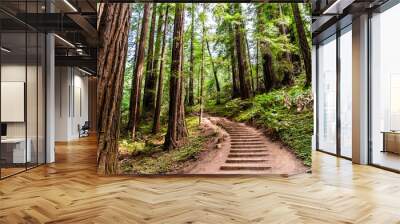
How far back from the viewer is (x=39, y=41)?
27.1ft

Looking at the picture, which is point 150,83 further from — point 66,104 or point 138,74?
point 66,104

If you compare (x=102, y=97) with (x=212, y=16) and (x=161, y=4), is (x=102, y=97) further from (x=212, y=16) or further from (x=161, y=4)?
(x=212, y=16)

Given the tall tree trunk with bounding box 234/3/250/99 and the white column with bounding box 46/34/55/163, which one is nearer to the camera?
the tall tree trunk with bounding box 234/3/250/99

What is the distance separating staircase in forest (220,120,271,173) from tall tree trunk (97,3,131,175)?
6.37 ft

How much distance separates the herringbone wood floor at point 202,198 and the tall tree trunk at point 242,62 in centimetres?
158

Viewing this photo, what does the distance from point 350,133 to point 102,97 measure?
5.95 metres

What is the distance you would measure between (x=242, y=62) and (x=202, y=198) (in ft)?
9.16

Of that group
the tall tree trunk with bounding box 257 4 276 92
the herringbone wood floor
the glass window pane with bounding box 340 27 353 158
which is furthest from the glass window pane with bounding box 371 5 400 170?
the tall tree trunk with bounding box 257 4 276 92

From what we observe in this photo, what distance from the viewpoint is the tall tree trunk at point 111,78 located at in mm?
6934

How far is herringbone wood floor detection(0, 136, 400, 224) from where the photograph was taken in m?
4.30

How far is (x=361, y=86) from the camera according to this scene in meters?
8.60

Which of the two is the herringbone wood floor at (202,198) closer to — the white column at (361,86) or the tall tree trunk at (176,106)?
the tall tree trunk at (176,106)

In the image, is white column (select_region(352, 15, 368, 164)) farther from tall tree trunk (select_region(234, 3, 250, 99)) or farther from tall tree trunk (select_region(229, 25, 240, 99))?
tall tree trunk (select_region(229, 25, 240, 99))

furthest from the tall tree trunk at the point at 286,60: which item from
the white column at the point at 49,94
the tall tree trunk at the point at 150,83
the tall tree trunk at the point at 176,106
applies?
the white column at the point at 49,94
